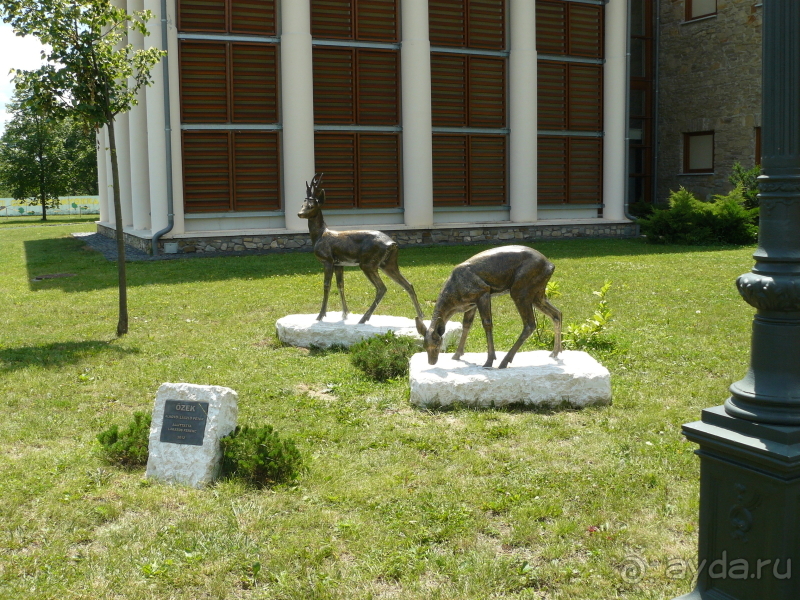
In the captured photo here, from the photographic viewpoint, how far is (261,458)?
5.67 meters

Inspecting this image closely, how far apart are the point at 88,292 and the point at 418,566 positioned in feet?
43.0

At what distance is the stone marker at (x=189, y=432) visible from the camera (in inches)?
227

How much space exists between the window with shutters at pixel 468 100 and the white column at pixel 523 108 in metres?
0.36

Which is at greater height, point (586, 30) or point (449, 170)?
point (586, 30)

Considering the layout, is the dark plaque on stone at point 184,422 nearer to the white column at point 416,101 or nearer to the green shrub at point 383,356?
the green shrub at point 383,356

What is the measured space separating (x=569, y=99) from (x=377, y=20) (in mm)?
6828

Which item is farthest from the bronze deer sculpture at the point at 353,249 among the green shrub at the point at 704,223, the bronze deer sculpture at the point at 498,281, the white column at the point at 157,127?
the green shrub at the point at 704,223

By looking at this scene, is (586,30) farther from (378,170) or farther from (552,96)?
(378,170)

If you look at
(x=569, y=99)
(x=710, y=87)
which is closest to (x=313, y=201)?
(x=569, y=99)

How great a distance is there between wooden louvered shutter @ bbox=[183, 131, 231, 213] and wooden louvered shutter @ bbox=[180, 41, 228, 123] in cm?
48

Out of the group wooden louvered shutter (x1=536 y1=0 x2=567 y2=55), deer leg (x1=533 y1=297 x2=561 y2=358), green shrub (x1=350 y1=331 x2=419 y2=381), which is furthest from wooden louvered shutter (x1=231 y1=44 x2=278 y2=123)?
deer leg (x1=533 y1=297 x2=561 y2=358)

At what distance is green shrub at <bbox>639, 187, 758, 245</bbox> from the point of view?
936 inches

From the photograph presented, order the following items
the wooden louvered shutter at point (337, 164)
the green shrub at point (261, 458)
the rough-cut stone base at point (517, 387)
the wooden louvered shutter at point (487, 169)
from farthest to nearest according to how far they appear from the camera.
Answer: the wooden louvered shutter at point (487, 169)
the wooden louvered shutter at point (337, 164)
the rough-cut stone base at point (517, 387)
the green shrub at point (261, 458)

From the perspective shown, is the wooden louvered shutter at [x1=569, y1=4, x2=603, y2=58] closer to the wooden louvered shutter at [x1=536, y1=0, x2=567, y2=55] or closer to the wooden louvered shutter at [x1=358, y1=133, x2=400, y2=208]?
the wooden louvered shutter at [x1=536, y1=0, x2=567, y2=55]
